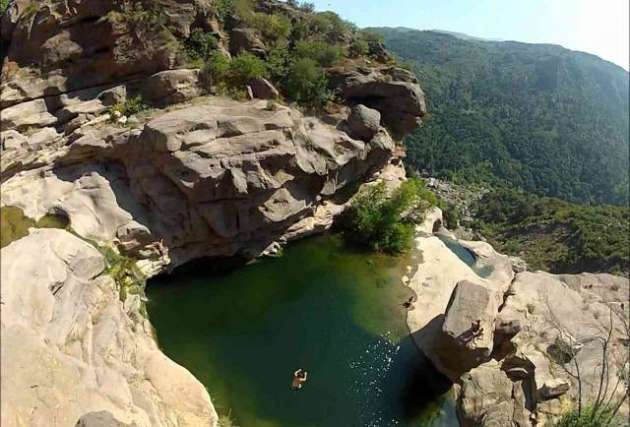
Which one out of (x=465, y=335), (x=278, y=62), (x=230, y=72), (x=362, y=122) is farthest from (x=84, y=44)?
(x=465, y=335)

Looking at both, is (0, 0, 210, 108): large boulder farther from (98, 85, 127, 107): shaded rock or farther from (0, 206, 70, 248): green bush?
(0, 206, 70, 248): green bush

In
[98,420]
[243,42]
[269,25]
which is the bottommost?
[98,420]

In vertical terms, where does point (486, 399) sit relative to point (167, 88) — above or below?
below

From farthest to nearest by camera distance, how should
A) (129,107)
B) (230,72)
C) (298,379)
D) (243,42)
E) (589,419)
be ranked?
(243,42), (230,72), (129,107), (298,379), (589,419)

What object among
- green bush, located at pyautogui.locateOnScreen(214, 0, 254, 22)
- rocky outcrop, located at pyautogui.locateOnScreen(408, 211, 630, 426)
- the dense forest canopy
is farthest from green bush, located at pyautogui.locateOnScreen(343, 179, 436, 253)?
the dense forest canopy

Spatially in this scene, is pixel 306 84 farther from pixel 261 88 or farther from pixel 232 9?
pixel 232 9

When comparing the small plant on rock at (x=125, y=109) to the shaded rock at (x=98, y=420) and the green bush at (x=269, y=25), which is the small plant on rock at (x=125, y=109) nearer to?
the green bush at (x=269, y=25)
